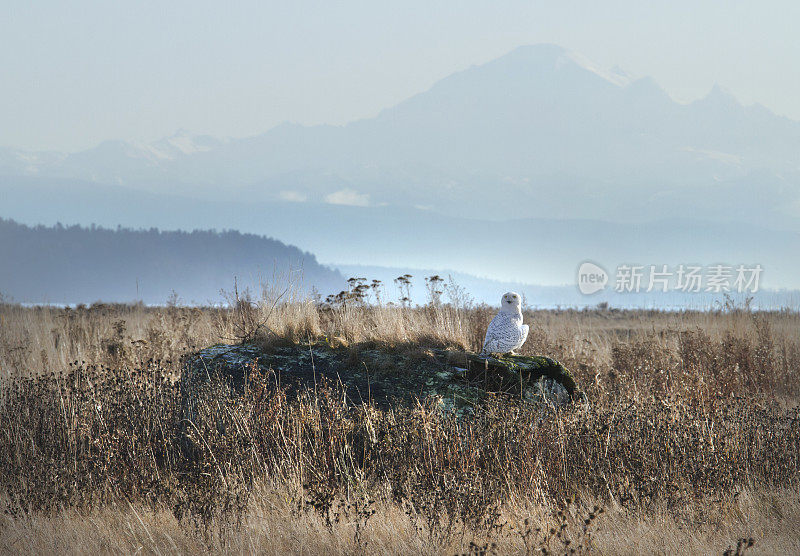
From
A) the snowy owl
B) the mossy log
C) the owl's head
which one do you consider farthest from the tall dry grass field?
the owl's head

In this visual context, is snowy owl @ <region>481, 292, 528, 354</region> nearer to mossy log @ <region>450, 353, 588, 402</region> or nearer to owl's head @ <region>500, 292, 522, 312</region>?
owl's head @ <region>500, 292, 522, 312</region>

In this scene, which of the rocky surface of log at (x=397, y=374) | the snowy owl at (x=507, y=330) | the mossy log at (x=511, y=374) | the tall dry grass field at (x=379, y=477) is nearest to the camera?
the tall dry grass field at (x=379, y=477)

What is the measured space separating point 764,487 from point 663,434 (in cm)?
100

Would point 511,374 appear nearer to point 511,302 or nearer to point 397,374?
point 511,302

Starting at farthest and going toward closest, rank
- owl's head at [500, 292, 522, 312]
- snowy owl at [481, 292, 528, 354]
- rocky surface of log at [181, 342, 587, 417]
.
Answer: owl's head at [500, 292, 522, 312] → snowy owl at [481, 292, 528, 354] → rocky surface of log at [181, 342, 587, 417]

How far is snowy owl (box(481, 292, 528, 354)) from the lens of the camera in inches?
255

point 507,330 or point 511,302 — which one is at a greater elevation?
point 511,302

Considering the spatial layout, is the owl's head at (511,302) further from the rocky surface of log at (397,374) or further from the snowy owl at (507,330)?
the rocky surface of log at (397,374)

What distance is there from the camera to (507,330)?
6.46 metres

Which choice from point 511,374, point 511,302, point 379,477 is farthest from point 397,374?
point 379,477

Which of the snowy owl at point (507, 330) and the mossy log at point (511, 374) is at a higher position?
the snowy owl at point (507, 330)

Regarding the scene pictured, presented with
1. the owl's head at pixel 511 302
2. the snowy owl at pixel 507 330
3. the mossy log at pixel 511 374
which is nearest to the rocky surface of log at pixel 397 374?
the mossy log at pixel 511 374

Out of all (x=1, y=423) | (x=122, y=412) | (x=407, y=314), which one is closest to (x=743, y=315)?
(x=407, y=314)

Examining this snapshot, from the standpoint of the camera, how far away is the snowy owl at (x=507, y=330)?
6473mm
